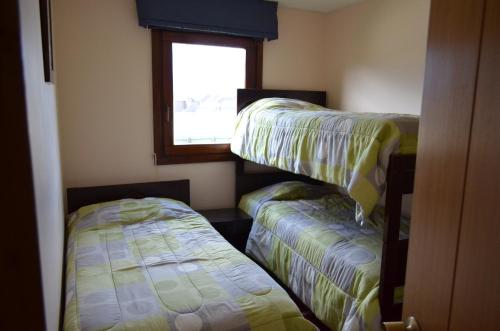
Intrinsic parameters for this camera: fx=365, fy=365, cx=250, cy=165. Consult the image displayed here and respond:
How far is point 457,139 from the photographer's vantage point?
720mm

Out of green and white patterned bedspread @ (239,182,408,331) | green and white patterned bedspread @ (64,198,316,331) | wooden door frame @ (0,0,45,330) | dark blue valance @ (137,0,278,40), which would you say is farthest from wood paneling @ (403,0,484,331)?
dark blue valance @ (137,0,278,40)

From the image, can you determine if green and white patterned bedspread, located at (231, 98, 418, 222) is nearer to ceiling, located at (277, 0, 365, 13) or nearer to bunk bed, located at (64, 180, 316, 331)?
bunk bed, located at (64, 180, 316, 331)

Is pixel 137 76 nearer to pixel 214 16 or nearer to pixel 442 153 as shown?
pixel 214 16

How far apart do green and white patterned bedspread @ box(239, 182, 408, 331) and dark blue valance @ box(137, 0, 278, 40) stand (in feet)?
4.47

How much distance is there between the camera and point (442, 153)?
0.77m

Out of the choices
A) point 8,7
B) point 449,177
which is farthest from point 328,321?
point 8,7

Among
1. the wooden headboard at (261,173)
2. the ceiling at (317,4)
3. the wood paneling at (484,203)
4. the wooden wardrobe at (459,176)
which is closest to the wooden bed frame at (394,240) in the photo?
the wooden wardrobe at (459,176)

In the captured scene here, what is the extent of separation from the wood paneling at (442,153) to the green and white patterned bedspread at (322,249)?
106 centimetres

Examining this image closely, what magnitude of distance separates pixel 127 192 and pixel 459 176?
2.64 m

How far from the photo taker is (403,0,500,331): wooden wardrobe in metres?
0.64

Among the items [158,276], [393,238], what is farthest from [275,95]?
[158,276]

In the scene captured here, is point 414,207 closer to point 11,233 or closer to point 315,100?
point 11,233

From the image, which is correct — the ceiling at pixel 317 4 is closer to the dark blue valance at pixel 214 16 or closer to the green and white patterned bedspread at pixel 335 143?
the dark blue valance at pixel 214 16

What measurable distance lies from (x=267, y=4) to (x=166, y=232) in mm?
2061
